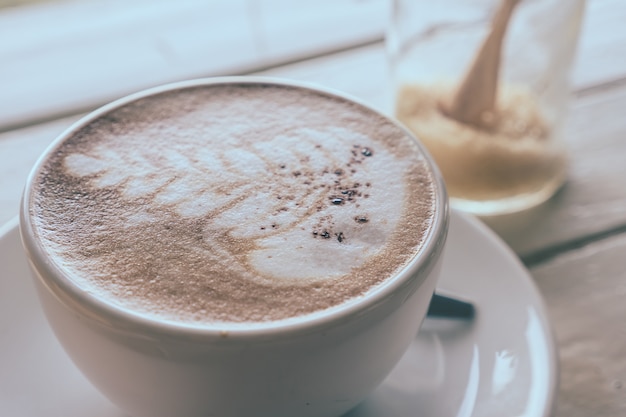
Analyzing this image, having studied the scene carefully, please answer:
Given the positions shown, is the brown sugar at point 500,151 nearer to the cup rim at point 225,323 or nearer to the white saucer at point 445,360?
the white saucer at point 445,360

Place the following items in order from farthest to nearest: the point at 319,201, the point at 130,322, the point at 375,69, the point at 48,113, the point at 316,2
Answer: the point at 316,2
the point at 375,69
the point at 48,113
the point at 319,201
the point at 130,322

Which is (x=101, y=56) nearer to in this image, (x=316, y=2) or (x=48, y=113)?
(x=48, y=113)

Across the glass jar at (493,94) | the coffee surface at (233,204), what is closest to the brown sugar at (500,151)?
the glass jar at (493,94)

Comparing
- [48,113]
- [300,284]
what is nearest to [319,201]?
[300,284]

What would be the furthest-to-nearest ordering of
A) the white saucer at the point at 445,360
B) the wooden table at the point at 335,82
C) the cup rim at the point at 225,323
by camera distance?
the wooden table at the point at 335,82, the white saucer at the point at 445,360, the cup rim at the point at 225,323

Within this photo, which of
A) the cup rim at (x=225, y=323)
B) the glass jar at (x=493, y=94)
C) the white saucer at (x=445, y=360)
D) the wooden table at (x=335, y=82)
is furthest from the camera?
the glass jar at (x=493, y=94)

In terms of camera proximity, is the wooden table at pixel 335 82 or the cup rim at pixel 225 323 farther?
the wooden table at pixel 335 82

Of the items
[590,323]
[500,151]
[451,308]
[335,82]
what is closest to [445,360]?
[451,308]
